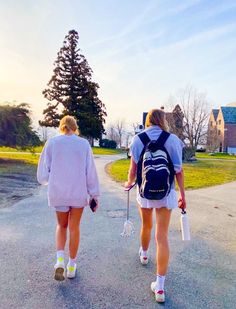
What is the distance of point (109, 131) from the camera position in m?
65.4

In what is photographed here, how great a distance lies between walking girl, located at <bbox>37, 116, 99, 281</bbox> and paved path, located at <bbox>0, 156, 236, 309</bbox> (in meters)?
0.36

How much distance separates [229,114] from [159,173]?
6398 centimetres

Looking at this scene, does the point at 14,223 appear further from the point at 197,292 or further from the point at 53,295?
the point at 197,292

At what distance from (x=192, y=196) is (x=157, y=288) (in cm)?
607

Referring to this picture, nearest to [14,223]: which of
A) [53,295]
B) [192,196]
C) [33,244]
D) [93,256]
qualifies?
[33,244]

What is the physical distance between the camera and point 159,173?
9.61 ft

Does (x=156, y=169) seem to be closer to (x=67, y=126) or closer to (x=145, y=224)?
(x=145, y=224)

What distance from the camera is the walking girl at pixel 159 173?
2.95 metres

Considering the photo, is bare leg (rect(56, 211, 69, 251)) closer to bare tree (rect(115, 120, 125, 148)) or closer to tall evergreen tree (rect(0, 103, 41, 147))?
tall evergreen tree (rect(0, 103, 41, 147))

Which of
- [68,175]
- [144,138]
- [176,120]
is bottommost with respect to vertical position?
[68,175]

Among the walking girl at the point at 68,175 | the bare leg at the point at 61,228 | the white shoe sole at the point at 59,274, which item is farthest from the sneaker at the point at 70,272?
the bare leg at the point at 61,228

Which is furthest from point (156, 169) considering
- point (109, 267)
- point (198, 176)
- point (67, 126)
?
point (198, 176)

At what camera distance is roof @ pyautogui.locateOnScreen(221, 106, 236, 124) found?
2393 inches

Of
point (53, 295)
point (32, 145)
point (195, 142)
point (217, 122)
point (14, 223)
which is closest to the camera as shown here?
point (53, 295)
